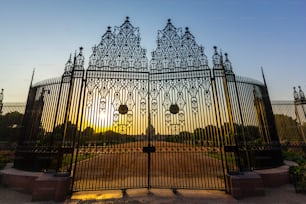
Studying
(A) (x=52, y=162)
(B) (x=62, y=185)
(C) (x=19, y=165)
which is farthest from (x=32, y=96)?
(B) (x=62, y=185)

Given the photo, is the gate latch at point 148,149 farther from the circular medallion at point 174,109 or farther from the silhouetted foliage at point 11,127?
the silhouetted foliage at point 11,127

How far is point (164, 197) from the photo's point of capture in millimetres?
5109

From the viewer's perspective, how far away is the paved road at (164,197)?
4.82m

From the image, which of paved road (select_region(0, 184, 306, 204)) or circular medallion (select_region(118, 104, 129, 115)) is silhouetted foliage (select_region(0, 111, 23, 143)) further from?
circular medallion (select_region(118, 104, 129, 115))

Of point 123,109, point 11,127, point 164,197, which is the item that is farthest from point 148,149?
point 11,127

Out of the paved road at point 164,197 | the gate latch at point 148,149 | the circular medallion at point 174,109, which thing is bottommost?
the paved road at point 164,197

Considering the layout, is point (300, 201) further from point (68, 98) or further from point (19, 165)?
point (19, 165)

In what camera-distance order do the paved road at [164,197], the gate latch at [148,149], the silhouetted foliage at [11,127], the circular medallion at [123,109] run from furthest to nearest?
the silhouetted foliage at [11,127] < the circular medallion at [123,109] < the gate latch at [148,149] < the paved road at [164,197]

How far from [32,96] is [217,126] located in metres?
8.97

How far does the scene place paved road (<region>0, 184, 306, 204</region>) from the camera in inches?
190

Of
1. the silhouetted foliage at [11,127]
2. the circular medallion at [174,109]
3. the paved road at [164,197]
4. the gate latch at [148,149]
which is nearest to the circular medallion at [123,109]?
the gate latch at [148,149]

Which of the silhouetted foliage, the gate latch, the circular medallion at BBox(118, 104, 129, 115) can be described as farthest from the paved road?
the silhouetted foliage

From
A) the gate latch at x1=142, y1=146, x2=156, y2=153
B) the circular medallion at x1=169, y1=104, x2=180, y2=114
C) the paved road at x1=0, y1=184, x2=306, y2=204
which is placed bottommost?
the paved road at x1=0, y1=184, x2=306, y2=204

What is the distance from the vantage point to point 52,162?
19.8 feet
